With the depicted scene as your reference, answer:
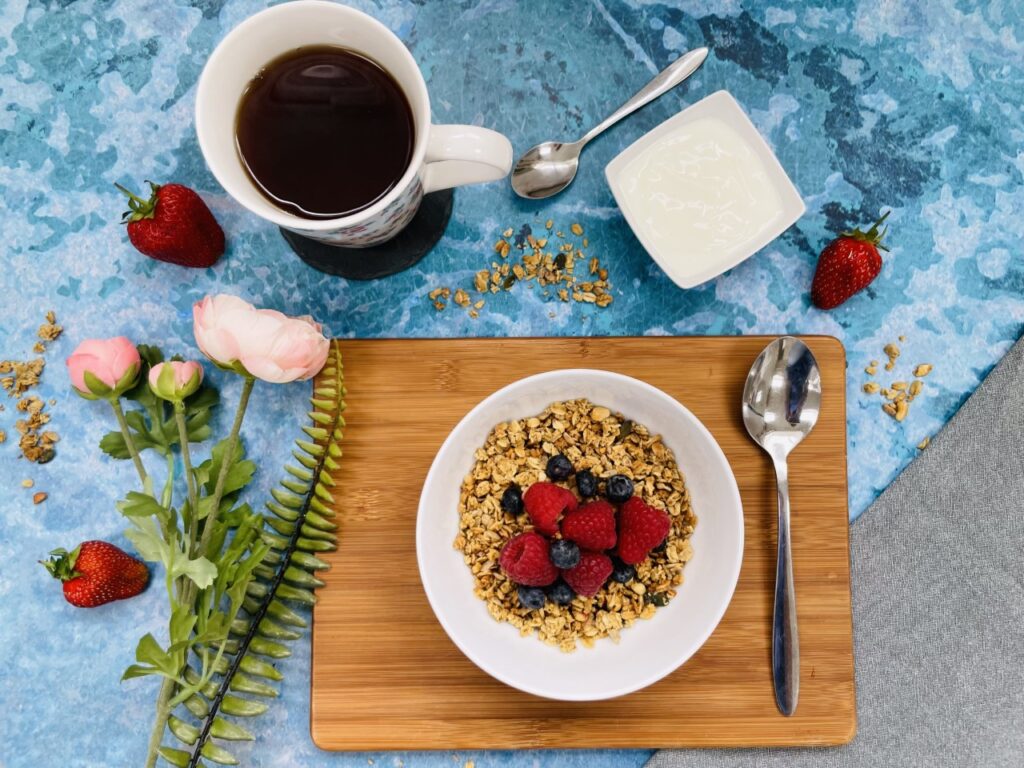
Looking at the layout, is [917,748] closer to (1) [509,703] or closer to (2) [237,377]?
(1) [509,703]

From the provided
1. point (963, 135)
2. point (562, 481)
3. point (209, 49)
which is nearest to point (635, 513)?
point (562, 481)

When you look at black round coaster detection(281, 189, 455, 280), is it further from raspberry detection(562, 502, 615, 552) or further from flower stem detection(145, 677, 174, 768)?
flower stem detection(145, 677, 174, 768)

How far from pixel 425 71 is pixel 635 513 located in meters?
0.58

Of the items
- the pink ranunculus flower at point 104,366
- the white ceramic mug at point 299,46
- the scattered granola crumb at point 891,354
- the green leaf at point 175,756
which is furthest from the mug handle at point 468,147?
the green leaf at point 175,756

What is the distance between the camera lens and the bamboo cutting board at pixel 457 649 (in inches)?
37.6

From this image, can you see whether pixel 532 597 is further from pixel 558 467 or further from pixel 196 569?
pixel 196 569

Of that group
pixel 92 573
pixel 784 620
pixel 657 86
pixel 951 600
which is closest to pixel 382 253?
pixel 657 86

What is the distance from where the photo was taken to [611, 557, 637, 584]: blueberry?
896 millimetres

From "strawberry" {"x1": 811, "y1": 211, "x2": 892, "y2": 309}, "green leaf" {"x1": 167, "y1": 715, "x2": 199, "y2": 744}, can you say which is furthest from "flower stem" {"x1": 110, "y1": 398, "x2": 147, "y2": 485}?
"strawberry" {"x1": 811, "y1": 211, "x2": 892, "y2": 309}

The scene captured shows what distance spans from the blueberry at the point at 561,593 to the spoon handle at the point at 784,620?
24 cm

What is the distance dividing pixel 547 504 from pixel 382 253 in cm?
37

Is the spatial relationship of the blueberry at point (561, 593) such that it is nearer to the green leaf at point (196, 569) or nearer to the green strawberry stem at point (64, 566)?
the green leaf at point (196, 569)

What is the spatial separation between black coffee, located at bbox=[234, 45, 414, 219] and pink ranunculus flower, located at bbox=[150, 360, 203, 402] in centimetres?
22

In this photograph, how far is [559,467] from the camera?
2.96 feet
